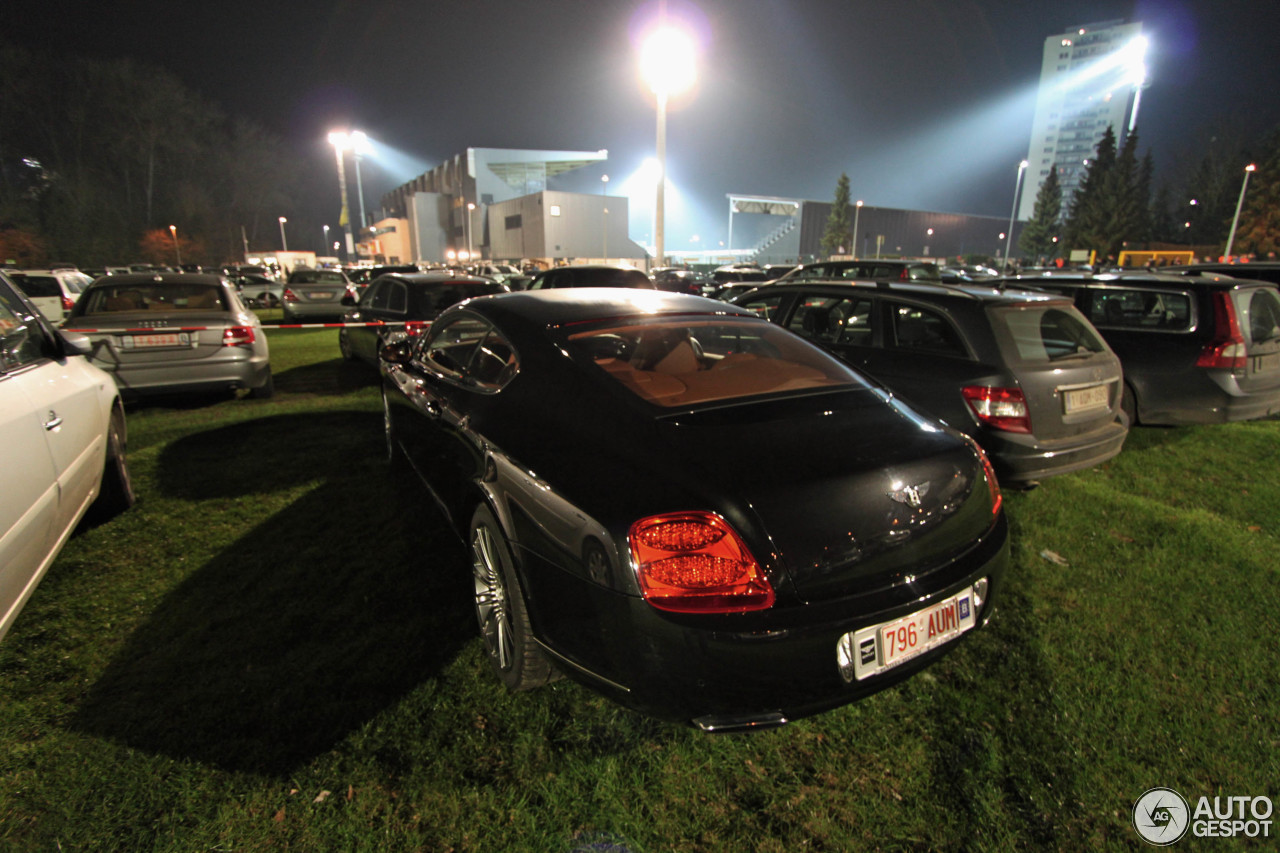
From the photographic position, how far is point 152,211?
4759 centimetres

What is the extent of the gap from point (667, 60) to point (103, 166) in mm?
49683

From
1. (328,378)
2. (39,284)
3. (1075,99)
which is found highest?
(1075,99)

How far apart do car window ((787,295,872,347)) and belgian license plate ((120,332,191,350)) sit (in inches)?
222

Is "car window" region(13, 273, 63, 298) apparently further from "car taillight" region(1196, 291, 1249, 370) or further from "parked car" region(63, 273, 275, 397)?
"car taillight" region(1196, 291, 1249, 370)

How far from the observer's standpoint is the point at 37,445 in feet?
7.67

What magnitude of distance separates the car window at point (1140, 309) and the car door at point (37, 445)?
7371mm

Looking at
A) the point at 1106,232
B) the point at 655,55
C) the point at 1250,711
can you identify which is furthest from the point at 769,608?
the point at 1106,232

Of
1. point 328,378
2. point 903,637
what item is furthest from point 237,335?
point 903,637

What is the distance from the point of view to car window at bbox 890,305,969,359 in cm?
390

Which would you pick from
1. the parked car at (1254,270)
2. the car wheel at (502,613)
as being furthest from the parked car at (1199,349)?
the car wheel at (502,613)

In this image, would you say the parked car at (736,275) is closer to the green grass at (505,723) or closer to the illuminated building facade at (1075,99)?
the green grass at (505,723)

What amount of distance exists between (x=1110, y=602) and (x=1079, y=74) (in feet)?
524

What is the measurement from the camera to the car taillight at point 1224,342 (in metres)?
4.73

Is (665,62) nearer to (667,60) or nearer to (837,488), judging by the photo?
(667,60)
